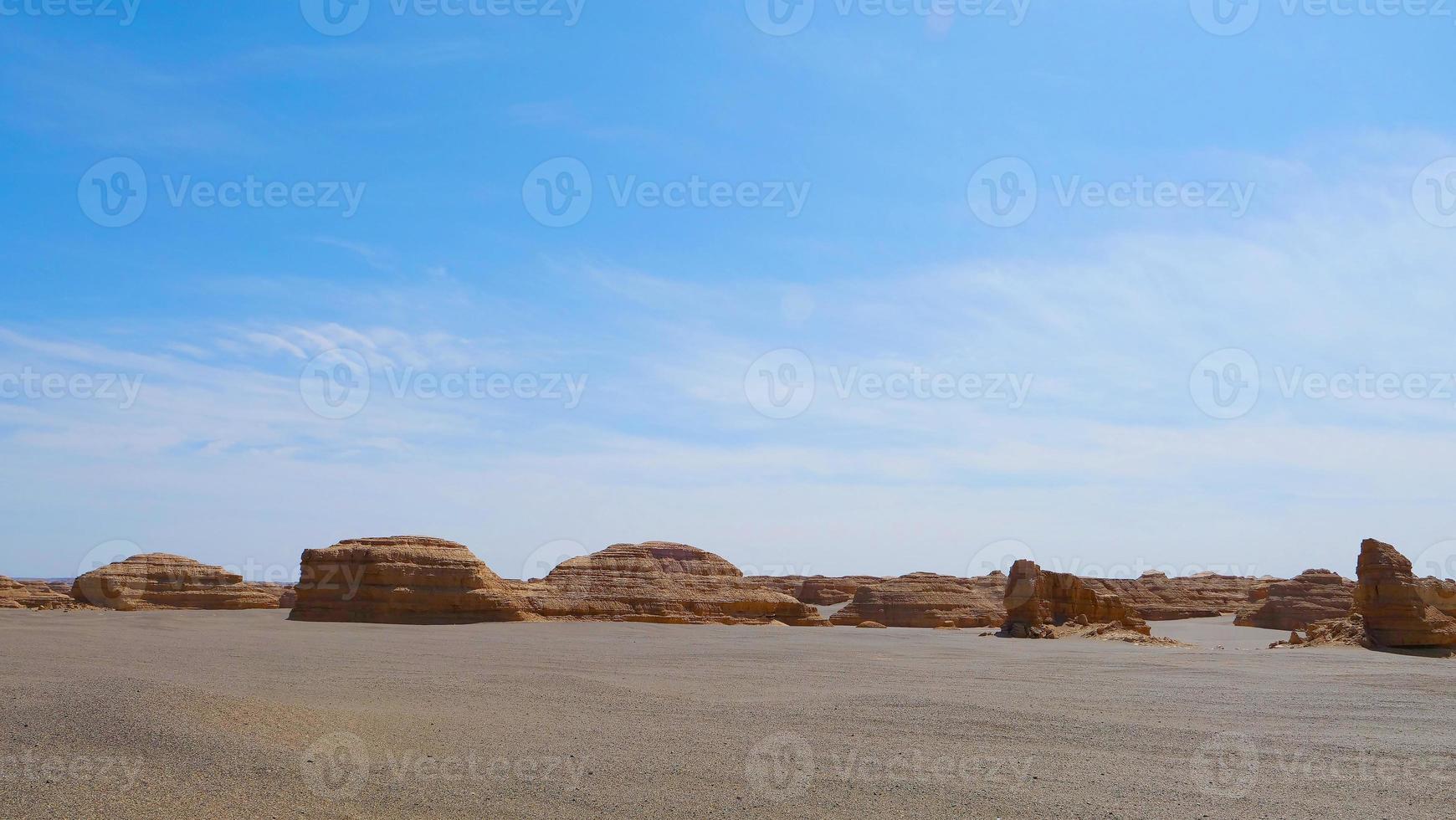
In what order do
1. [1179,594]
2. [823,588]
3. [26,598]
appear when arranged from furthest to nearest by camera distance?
[823,588]
[1179,594]
[26,598]

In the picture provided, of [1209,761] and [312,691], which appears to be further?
[312,691]

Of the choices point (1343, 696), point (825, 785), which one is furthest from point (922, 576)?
point (825, 785)

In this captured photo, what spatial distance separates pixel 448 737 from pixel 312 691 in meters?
3.99

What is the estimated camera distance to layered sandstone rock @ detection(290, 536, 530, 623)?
33.4 metres

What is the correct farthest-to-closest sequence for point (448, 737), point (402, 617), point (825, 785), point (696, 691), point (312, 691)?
point (402, 617)
point (696, 691)
point (312, 691)
point (448, 737)
point (825, 785)

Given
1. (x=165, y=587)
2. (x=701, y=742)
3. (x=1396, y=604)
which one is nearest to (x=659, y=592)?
(x=1396, y=604)

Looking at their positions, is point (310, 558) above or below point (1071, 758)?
above

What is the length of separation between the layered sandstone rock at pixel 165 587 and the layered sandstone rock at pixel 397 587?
59.4 feet

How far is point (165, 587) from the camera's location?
4925 centimetres

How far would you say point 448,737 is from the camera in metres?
9.67

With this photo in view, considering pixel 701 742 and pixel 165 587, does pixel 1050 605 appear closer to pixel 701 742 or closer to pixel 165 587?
pixel 701 742

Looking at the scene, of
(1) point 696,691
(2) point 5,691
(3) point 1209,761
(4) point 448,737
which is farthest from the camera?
(1) point 696,691

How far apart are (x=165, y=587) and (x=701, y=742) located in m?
49.5

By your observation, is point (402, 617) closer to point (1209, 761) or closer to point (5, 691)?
point (5, 691)
